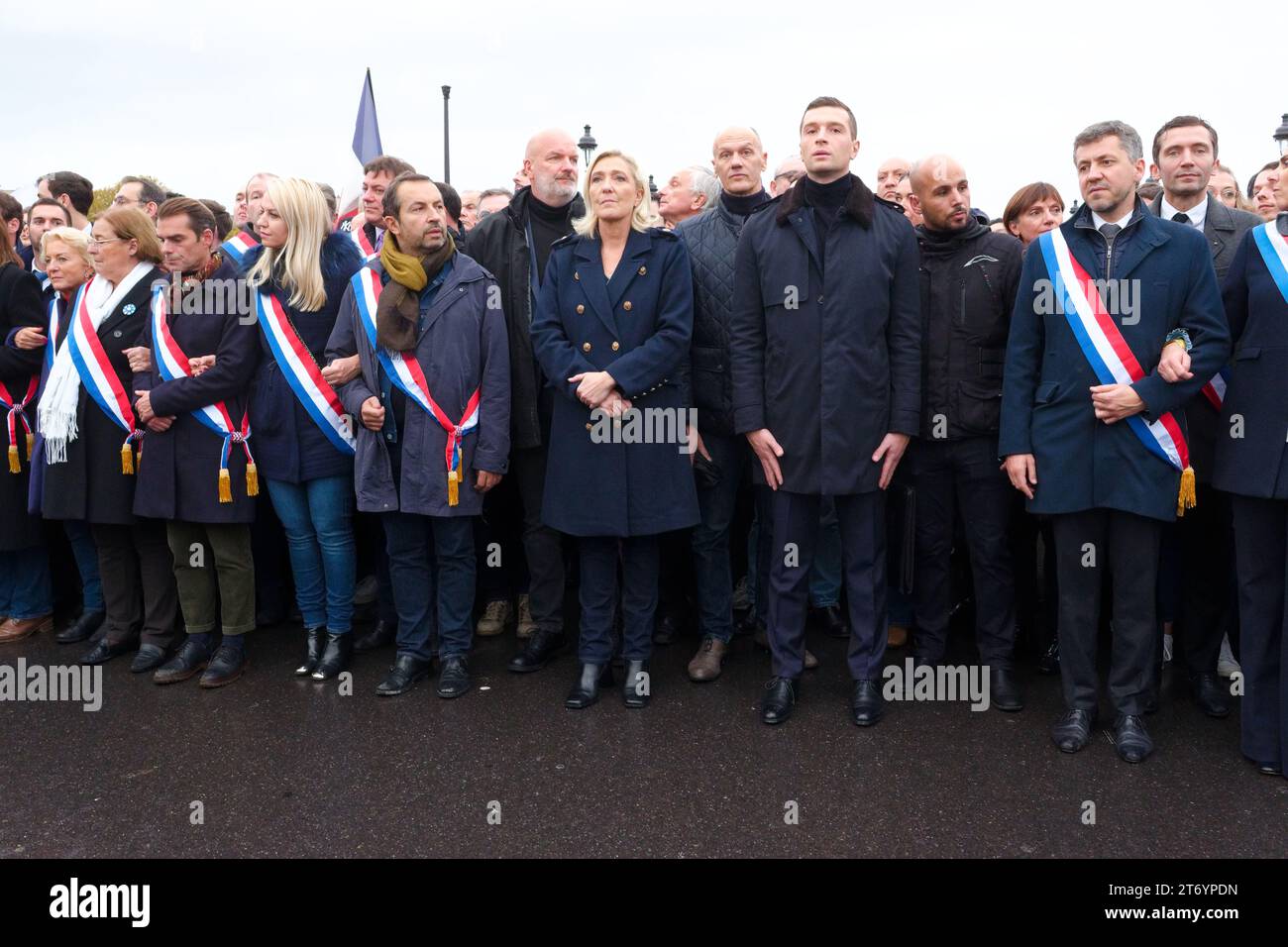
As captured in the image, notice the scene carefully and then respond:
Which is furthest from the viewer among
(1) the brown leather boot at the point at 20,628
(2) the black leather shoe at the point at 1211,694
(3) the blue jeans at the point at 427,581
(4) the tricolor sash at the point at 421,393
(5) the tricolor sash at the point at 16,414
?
(1) the brown leather boot at the point at 20,628

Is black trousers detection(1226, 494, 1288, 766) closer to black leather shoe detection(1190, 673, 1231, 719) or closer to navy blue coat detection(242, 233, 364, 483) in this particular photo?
black leather shoe detection(1190, 673, 1231, 719)

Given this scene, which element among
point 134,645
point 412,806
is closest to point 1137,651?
point 412,806

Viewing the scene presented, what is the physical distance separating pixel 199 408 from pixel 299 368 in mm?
487

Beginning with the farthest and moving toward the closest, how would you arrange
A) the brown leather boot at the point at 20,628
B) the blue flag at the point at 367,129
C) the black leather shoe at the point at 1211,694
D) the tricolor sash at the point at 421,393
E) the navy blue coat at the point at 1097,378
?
the blue flag at the point at 367,129 < the brown leather boot at the point at 20,628 < the tricolor sash at the point at 421,393 < the black leather shoe at the point at 1211,694 < the navy blue coat at the point at 1097,378

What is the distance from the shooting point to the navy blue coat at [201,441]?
4.75 meters

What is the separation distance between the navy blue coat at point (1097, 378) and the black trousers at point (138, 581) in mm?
3894

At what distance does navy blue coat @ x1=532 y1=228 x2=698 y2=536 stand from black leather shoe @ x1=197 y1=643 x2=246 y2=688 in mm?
1633

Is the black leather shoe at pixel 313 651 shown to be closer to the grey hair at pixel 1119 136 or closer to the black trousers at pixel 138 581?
the black trousers at pixel 138 581

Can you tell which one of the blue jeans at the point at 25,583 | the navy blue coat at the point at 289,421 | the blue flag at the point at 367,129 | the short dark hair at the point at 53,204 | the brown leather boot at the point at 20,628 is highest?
the blue flag at the point at 367,129

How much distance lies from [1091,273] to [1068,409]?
1.68ft

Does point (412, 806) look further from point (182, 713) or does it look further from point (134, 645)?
point (134, 645)

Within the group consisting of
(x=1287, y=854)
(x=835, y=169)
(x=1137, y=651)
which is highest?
(x=835, y=169)

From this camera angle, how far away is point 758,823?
345 centimetres

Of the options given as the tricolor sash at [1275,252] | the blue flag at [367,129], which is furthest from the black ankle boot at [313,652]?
the blue flag at [367,129]
